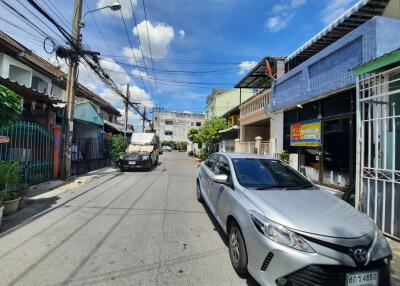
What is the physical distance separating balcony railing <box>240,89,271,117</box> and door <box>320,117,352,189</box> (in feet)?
17.8

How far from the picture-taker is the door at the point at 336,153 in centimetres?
813

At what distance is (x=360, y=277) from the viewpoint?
2689 mm

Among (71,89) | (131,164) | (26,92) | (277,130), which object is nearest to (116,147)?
(131,164)

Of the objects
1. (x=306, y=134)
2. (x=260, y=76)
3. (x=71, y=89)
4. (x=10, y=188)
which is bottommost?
(x=10, y=188)

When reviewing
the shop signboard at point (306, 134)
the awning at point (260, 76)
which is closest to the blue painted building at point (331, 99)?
the shop signboard at point (306, 134)

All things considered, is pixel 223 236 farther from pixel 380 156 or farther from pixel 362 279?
pixel 380 156

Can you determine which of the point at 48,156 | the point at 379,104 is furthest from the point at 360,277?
the point at 48,156

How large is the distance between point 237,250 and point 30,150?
870 cm

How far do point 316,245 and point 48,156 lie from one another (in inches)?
420

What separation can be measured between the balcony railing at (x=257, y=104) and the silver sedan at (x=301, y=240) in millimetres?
10866

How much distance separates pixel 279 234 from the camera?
9.57 feet

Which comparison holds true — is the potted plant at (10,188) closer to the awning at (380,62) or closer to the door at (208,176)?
the door at (208,176)

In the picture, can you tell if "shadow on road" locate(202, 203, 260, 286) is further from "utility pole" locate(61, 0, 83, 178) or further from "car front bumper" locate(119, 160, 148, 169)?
"car front bumper" locate(119, 160, 148, 169)

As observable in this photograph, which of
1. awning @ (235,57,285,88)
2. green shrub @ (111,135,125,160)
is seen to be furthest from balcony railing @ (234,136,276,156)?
green shrub @ (111,135,125,160)
